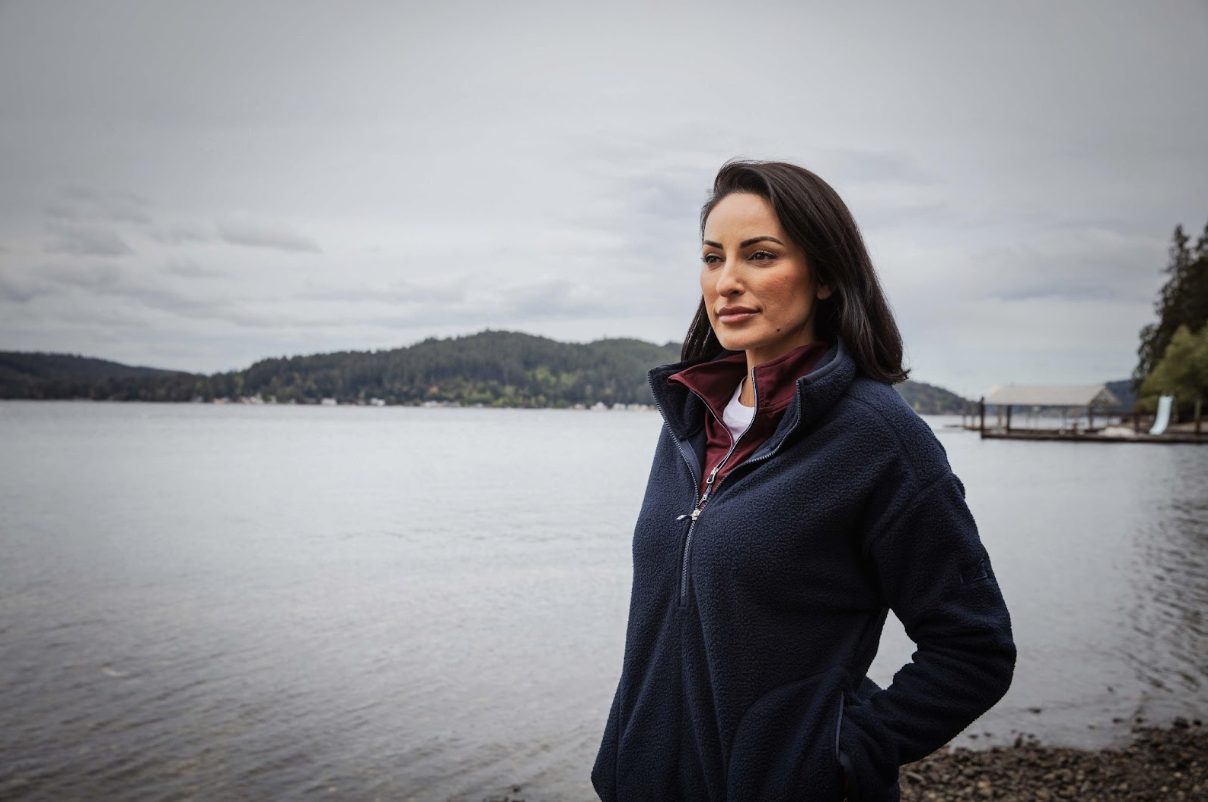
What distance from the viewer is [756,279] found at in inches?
79.7

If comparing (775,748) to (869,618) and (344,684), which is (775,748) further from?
(344,684)

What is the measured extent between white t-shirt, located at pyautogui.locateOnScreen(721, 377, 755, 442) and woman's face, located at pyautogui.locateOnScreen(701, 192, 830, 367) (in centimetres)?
18

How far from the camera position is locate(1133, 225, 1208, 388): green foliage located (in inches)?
2903

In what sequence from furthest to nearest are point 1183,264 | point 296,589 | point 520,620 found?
point 1183,264 < point 296,589 < point 520,620

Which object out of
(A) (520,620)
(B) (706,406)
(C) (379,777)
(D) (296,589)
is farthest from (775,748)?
(D) (296,589)

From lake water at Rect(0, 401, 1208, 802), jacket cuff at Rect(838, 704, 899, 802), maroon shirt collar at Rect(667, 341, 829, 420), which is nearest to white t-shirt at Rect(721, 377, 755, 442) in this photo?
maroon shirt collar at Rect(667, 341, 829, 420)

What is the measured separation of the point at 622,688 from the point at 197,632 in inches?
482

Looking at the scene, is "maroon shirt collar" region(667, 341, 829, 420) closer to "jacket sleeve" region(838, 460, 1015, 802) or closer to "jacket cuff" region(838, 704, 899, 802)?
"jacket sleeve" region(838, 460, 1015, 802)

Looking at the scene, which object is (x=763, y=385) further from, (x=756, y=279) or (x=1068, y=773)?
(x=1068, y=773)

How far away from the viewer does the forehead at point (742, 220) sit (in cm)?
201

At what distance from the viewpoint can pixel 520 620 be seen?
546 inches

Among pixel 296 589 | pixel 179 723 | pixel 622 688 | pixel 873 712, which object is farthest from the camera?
Answer: pixel 296 589

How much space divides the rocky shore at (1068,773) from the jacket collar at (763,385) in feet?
16.5

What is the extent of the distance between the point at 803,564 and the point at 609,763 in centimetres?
78
